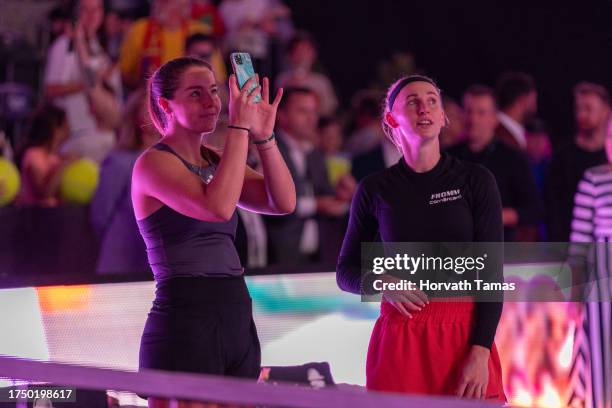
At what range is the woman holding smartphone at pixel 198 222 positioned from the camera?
9.22 ft

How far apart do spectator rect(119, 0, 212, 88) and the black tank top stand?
4.21 meters

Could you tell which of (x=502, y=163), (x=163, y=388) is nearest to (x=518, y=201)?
(x=502, y=163)

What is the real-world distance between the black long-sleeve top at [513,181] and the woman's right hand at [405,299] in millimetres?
2537

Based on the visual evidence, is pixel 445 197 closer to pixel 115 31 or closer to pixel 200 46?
pixel 200 46

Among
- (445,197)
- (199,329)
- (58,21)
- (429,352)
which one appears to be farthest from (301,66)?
(199,329)

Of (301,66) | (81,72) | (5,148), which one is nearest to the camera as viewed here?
(5,148)

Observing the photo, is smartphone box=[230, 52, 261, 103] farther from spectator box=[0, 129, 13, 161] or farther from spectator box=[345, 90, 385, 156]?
spectator box=[345, 90, 385, 156]

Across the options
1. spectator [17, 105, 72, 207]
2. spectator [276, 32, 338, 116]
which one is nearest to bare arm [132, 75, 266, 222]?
spectator [17, 105, 72, 207]

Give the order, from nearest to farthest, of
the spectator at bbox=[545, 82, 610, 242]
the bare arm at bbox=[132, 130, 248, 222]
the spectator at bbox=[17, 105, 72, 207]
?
the bare arm at bbox=[132, 130, 248, 222], the spectator at bbox=[545, 82, 610, 242], the spectator at bbox=[17, 105, 72, 207]

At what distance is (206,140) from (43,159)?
1453mm

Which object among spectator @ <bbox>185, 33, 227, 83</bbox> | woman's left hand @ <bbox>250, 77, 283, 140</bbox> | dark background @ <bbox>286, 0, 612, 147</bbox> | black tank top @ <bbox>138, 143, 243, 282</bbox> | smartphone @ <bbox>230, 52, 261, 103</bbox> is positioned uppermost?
dark background @ <bbox>286, 0, 612, 147</bbox>

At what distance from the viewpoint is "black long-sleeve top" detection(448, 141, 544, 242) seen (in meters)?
5.64

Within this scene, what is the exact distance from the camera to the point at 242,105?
2861mm

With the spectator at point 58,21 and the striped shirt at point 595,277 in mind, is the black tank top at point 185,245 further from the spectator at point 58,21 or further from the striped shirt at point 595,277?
the spectator at point 58,21
